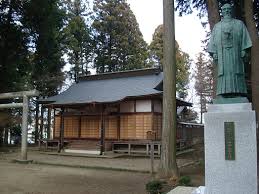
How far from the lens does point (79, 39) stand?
1221 inches

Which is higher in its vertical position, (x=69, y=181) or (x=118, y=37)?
(x=118, y=37)

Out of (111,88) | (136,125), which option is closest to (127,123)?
(136,125)

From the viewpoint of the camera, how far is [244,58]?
21.2 feet

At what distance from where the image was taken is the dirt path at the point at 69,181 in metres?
8.38

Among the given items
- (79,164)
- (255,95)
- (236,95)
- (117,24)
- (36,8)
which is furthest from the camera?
(117,24)

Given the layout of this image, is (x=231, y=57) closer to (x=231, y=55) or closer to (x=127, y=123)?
(x=231, y=55)

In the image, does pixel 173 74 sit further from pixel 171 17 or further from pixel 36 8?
pixel 36 8

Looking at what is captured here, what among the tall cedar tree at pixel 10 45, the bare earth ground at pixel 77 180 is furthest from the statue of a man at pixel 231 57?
the tall cedar tree at pixel 10 45

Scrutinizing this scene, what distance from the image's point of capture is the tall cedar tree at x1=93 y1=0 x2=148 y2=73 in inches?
1202

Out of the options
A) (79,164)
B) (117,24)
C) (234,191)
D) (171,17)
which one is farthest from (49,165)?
(117,24)

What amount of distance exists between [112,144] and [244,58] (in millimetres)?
13741

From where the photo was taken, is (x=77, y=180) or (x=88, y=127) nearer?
(x=77, y=180)

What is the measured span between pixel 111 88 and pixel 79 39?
11222 millimetres

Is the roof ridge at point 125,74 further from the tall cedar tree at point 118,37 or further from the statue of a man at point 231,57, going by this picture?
the statue of a man at point 231,57
